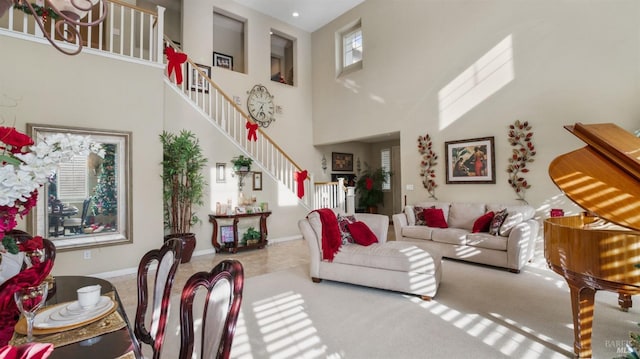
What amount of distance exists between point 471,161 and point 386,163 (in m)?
4.19

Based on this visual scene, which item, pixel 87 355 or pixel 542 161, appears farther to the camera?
pixel 542 161

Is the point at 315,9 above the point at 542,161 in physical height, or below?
above

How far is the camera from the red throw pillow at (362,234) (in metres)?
3.89

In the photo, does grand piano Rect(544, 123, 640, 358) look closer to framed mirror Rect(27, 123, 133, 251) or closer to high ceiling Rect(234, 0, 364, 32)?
framed mirror Rect(27, 123, 133, 251)

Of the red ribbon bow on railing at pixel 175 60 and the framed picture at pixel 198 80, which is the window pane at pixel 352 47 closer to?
the framed picture at pixel 198 80

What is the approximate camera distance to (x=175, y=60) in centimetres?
541

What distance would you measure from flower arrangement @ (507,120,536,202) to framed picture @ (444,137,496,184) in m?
0.29

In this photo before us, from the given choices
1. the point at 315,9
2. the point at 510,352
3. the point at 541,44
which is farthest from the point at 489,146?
the point at 315,9

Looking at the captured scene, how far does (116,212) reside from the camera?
14.4 feet

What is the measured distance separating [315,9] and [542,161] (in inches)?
245

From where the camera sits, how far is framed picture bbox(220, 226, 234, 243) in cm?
563

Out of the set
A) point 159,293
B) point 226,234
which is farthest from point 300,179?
point 159,293

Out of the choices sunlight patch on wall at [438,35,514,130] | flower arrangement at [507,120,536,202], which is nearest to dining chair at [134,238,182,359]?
flower arrangement at [507,120,536,202]

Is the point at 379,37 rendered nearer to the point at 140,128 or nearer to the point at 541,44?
the point at 541,44
